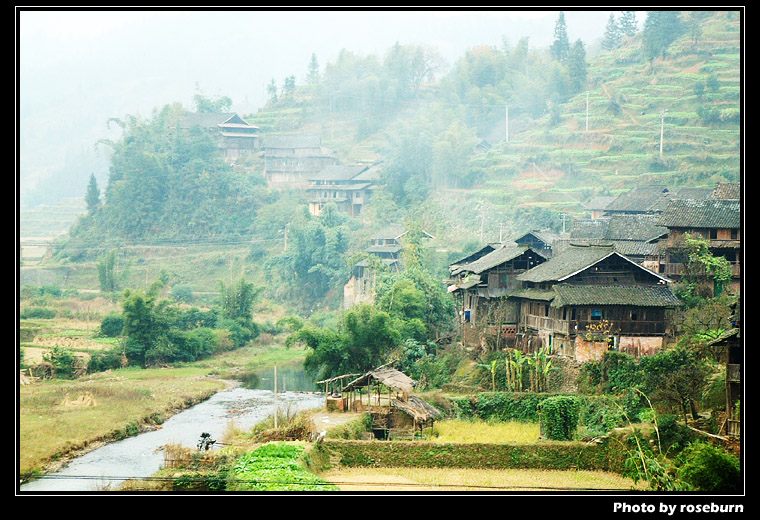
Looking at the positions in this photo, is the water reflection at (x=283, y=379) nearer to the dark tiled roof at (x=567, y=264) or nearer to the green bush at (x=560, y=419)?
the dark tiled roof at (x=567, y=264)

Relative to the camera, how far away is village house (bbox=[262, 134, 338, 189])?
114ft

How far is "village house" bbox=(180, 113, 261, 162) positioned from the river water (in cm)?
1827

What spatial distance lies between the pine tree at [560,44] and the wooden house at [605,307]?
30269 mm

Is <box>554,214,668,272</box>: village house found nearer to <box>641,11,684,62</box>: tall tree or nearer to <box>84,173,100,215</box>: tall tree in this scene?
<box>84,173,100,215</box>: tall tree

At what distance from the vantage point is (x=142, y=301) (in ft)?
60.8

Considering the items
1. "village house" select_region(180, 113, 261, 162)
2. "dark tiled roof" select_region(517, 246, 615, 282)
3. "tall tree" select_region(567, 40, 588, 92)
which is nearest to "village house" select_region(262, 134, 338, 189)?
"village house" select_region(180, 113, 261, 162)

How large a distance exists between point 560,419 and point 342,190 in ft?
72.5

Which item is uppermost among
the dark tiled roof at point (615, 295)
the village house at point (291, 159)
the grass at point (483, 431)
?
the village house at point (291, 159)

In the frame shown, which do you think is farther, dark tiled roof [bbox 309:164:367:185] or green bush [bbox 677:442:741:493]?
dark tiled roof [bbox 309:164:367:185]

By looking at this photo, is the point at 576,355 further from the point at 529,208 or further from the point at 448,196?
the point at 448,196

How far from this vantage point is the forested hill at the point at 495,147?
29266 millimetres

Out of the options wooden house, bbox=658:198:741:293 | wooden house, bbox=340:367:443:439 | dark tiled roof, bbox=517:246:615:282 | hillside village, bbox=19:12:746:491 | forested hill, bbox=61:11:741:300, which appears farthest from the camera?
forested hill, bbox=61:11:741:300

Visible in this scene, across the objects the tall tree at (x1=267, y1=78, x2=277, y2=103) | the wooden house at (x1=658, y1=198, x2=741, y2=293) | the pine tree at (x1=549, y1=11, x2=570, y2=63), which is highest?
the pine tree at (x1=549, y1=11, x2=570, y2=63)

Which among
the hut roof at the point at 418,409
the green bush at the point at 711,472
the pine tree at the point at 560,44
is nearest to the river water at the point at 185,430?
the hut roof at the point at 418,409
